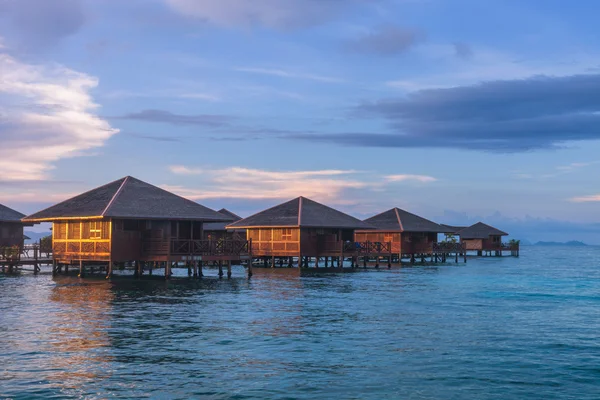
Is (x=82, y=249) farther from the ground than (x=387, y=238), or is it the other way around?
(x=387, y=238)

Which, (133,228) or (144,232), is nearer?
(133,228)

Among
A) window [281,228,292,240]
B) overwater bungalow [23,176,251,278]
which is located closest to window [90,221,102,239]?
overwater bungalow [23,176,251,278]

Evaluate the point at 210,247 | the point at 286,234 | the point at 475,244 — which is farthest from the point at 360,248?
the point at 475,244

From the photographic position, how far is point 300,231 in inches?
2233

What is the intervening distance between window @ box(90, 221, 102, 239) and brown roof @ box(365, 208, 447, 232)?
35509 mm

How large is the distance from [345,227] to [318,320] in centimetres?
3311

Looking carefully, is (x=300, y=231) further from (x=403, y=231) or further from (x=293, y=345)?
(x=293, y=345)

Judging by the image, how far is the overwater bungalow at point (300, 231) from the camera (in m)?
56.9

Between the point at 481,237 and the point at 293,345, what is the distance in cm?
8710

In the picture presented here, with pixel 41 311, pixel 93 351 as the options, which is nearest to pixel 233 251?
pixel 41 311

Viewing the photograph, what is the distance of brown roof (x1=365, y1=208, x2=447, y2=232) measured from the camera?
7238 cm

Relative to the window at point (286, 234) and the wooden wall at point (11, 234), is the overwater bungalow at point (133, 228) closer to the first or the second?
the wooden wall at point (11, 234)

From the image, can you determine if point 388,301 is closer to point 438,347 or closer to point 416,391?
point 438,347

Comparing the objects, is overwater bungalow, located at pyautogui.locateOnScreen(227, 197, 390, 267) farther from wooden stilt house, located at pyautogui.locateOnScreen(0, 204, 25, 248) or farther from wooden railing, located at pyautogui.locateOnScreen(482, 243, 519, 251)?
wooden railing, located at pyautogui.locateOnScreen(482, 243, 519, 251)
